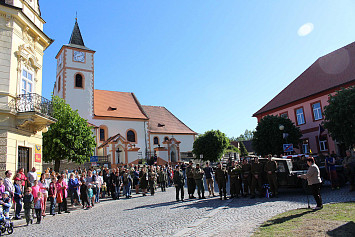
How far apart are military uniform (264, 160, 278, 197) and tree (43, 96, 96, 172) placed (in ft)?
53.4

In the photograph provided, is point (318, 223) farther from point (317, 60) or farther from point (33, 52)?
point (317, 60)

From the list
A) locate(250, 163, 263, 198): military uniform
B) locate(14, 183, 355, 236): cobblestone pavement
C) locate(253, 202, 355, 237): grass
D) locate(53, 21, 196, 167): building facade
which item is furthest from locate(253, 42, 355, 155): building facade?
locate(253, 202, 355, 237): grass

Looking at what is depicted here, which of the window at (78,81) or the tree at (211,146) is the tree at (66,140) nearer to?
the window at (78,81)

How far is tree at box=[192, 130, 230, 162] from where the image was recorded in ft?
136

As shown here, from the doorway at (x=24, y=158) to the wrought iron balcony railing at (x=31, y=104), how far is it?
1.94 metres

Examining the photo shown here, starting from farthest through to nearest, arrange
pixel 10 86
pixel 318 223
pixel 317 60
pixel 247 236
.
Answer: pixel 317 60, pixel 10 86, pixel 318 223, pixel 247 236

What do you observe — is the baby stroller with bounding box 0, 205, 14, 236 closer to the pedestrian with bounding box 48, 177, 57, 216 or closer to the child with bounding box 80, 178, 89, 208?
the pedestrian with bounding box 48, 177, 57, 216

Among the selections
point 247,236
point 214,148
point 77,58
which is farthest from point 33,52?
point 214,148

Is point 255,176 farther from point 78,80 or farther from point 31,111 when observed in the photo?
point 78,80

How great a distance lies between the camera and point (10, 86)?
13.2 meters

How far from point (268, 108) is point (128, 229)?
99.1 feet

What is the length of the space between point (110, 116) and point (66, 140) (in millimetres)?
16540

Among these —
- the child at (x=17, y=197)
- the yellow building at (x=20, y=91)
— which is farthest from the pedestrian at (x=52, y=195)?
the yellow building at (x=20, y=91)

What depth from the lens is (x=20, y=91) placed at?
14000 millimetres
